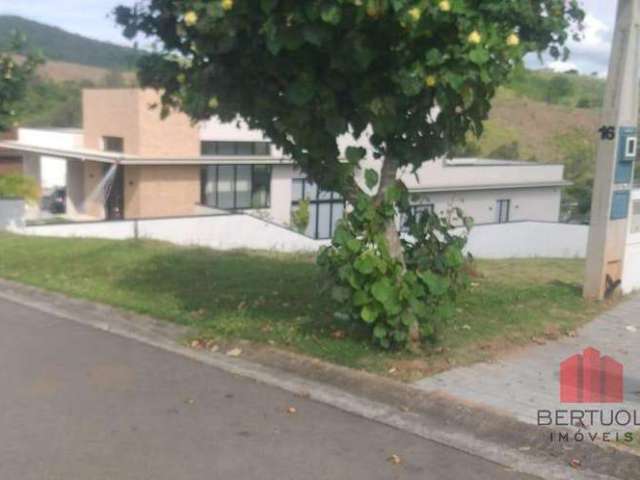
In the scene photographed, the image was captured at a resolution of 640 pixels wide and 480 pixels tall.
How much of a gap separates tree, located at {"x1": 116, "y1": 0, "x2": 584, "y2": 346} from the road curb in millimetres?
594

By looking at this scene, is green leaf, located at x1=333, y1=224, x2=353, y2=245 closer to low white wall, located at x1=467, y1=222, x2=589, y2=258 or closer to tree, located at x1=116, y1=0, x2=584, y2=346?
tree, located at x1=116, y1=0, x2=584, y2=346

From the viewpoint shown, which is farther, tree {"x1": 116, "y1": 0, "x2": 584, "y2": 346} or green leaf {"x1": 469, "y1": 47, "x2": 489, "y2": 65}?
tree {"x1": 116, "y1": 0, "x2": 584, "y2": 346}

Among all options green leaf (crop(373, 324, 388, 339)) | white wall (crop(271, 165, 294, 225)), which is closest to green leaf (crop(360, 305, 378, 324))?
green leaf (crop(373, 324, 388, 339))

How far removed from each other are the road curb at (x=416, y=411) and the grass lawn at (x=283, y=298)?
0.69ft

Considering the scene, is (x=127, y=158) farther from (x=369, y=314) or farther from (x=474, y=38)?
(x=474, y=38)

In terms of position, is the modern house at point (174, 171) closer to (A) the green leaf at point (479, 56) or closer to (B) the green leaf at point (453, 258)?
(B) the green leaf at point (453, 258)

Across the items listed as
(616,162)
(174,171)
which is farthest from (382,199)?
(174,171)

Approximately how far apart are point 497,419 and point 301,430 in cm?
125

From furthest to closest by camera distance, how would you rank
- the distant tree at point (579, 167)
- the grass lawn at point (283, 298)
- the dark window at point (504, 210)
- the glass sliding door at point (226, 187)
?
the distant tree at point (579, 167)
the dark window at point (504, 210)
the glass sliding door at point (226, 187)
the grass lawn at point (283, 298)

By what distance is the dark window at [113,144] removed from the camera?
34.2 meters

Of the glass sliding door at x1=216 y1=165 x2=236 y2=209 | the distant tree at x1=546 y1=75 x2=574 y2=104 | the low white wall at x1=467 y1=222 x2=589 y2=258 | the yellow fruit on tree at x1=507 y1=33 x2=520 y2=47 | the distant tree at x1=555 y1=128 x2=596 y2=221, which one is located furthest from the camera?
the distant tree at x1=546 y1=75 x2=574 y2=104

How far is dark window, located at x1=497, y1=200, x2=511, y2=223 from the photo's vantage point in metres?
43.8

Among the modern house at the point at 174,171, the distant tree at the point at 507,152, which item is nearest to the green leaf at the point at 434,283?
the modern house at the point at 174,171

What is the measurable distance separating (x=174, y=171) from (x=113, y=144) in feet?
12.1
